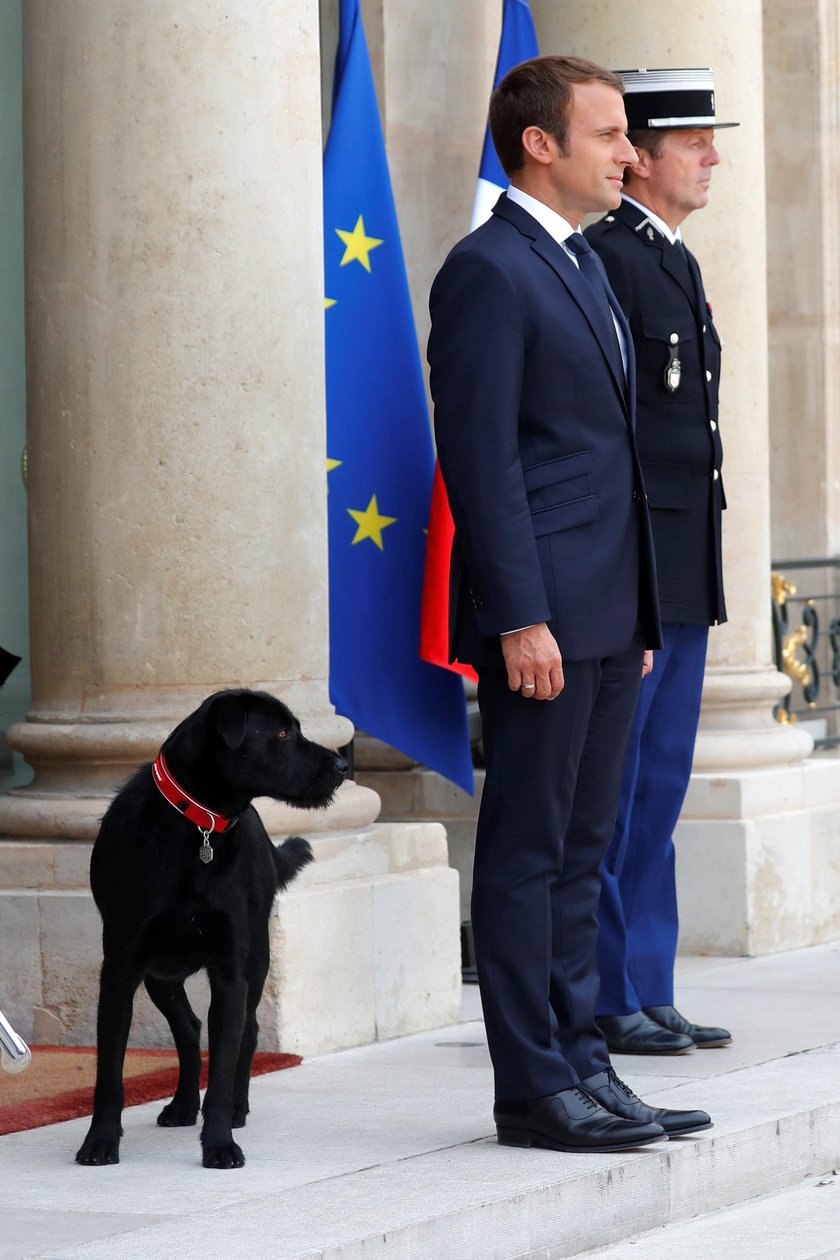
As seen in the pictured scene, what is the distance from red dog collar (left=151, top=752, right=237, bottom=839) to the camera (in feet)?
15.5

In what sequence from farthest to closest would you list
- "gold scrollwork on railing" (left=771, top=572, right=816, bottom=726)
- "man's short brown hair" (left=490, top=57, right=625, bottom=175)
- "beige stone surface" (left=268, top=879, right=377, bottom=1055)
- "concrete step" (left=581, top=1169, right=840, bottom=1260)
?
1. "gold scrollwork on railing" (left=771, top=572, right=816, bottom=726)
2. "beige stone surface" (left=268, top=879, right=377, bottom=1055)
3. "man's short brown hair" (left=490, top=57, right=625, bottom=175)
4. "concrete step" (left=581, top=1169, right=840, bottom=1260)

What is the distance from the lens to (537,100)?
4.81 meters

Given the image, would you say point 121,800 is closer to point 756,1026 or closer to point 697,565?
point 697,565

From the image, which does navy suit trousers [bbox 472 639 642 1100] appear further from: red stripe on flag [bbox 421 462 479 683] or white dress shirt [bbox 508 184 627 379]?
red stripe on flag [bbox 421 462 479 683]

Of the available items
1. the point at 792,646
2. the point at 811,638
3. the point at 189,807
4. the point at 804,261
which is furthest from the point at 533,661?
the point at 804,261

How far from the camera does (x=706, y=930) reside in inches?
313

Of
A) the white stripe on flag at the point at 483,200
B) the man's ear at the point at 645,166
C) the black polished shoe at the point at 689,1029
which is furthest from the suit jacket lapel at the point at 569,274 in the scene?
the white stripe on flag at the point at 483,200

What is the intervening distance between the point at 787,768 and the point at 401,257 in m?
2.42

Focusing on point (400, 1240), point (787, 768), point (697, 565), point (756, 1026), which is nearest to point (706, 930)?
point (787, 768)

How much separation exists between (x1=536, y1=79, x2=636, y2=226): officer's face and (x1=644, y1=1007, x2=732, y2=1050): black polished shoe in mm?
2243

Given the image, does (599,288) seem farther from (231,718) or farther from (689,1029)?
(689,1029)

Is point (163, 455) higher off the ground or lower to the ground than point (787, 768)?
higher

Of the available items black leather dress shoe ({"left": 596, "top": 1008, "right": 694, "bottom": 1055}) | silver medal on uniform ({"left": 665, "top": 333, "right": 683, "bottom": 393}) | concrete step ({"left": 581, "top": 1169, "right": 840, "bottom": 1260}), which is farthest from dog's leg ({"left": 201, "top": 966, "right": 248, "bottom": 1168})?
silver medal on uniform ({"left": 665, "top": 333, "right": 683, "bottom": 393})

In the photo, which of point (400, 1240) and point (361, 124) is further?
point (361, 124)
